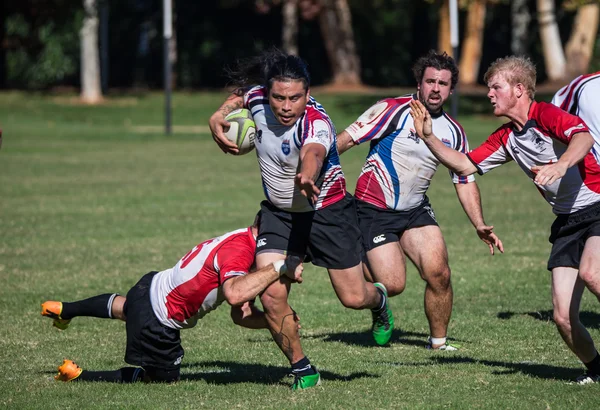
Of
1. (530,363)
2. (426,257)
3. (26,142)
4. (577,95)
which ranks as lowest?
(26,142)

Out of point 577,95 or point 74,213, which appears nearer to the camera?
point 577,95

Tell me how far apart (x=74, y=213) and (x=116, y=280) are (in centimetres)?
593

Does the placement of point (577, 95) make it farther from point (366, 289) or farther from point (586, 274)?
point (366, 289)

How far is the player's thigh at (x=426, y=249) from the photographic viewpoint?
26.1ft

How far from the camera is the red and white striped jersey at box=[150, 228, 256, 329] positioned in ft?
20.9

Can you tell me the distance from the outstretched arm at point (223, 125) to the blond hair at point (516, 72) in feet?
5.86

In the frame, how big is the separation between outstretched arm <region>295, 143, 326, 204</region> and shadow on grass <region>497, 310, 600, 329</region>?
11.9 feet

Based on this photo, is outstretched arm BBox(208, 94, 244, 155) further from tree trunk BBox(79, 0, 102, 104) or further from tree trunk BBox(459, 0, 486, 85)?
tree trunk BBox(79, 0, 102, 104)

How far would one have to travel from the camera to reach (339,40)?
45312mm

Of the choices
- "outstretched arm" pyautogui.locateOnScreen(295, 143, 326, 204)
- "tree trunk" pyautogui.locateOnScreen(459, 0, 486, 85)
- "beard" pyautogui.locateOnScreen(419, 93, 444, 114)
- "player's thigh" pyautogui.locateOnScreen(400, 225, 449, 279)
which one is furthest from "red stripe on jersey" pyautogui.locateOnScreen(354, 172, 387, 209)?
"tree trunk" pyautogui.locateOnScreen(459, 0, 486, 85)

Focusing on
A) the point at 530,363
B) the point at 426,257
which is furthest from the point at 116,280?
the point at 530,363

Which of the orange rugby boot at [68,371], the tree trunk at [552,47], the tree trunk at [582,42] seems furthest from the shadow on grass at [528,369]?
the tree trunk at [552,47]

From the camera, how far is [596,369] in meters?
6.51

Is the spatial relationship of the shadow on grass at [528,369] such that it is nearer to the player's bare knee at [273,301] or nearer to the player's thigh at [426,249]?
the player's thigh at [426,249]
